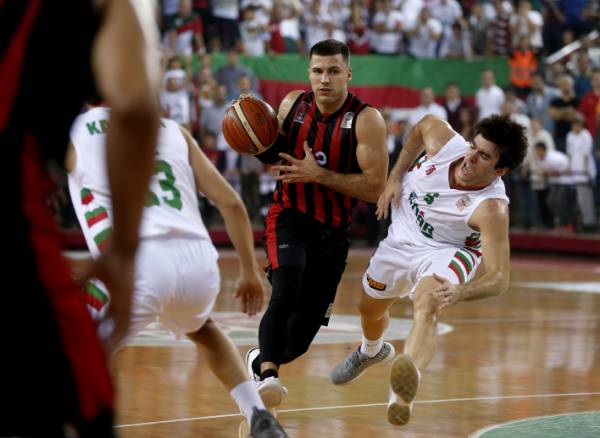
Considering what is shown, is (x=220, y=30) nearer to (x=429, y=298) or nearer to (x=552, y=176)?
(x=552, y=176)

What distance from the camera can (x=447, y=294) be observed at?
635 centimetres

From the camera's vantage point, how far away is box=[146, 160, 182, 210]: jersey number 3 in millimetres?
4719

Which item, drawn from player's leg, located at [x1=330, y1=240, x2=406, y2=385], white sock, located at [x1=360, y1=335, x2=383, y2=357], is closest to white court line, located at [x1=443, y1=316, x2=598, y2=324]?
player's leg, located at [x1=330, y1=240, x2=406, y2=385]

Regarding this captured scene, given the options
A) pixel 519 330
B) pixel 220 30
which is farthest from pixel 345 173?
pixel 220 30

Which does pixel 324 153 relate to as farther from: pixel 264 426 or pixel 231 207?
pixel 231 207

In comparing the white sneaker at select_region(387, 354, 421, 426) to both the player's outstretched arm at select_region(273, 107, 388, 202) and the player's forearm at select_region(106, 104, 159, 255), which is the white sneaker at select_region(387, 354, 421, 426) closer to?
the player's outstretched arm at select_region(273, 107, 388, 202)

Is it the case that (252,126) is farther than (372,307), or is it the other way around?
(372,307)

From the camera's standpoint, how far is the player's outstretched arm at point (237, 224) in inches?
166

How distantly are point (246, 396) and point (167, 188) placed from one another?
1023 millimetres

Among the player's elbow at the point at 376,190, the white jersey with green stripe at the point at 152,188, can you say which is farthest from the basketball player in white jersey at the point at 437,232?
the white jersey with green stripe at the point at 152,188

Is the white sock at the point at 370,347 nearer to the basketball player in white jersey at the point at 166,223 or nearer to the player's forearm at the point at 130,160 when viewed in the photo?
the basketball player in white jersey at the point at 166,223

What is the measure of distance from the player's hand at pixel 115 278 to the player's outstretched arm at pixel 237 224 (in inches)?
69.9

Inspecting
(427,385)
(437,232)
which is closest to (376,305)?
(437,232)

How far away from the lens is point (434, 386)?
7.71 metres
